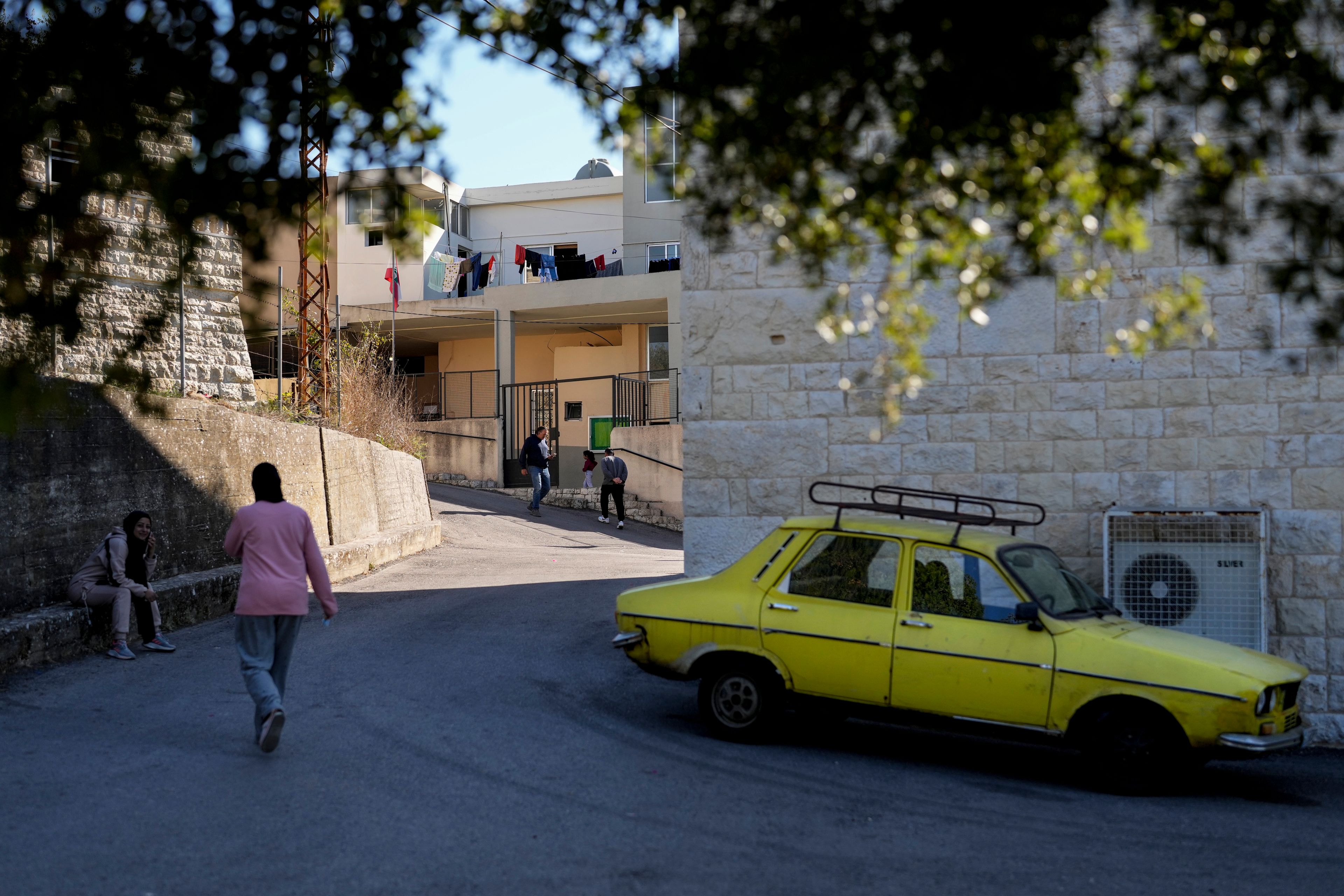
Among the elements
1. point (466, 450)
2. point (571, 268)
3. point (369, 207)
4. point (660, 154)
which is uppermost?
point (571, 268)

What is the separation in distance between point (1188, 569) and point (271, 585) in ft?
22.2

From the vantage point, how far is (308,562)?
7773 mm

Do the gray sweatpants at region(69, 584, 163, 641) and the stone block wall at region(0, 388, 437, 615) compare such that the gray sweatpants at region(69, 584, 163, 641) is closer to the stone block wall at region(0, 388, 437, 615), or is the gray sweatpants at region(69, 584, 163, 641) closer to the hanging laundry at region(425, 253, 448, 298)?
the stone block wall at region(0, 388, 437, 615)

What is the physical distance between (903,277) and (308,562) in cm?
524

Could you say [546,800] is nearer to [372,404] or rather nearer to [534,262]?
[372,404]

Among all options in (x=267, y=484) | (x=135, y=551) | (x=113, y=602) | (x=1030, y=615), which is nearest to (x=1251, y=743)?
(x=1030, y=615)

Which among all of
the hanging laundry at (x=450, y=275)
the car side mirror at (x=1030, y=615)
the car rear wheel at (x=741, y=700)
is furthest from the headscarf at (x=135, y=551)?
the hanging laundry at (x=450, y=275)

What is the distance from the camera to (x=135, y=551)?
10766 millimetres

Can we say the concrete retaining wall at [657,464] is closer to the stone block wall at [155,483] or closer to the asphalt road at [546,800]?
the stone block wall at [155,483]

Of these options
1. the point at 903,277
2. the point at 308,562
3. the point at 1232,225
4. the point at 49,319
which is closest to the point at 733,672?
the point at 308,562

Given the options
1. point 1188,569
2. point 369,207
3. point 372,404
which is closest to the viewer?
point 369,207

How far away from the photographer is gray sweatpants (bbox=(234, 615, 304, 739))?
727 centimetres

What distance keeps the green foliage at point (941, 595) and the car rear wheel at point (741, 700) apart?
106 centimetres

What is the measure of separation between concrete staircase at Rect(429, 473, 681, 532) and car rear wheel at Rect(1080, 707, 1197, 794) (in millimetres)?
19575
